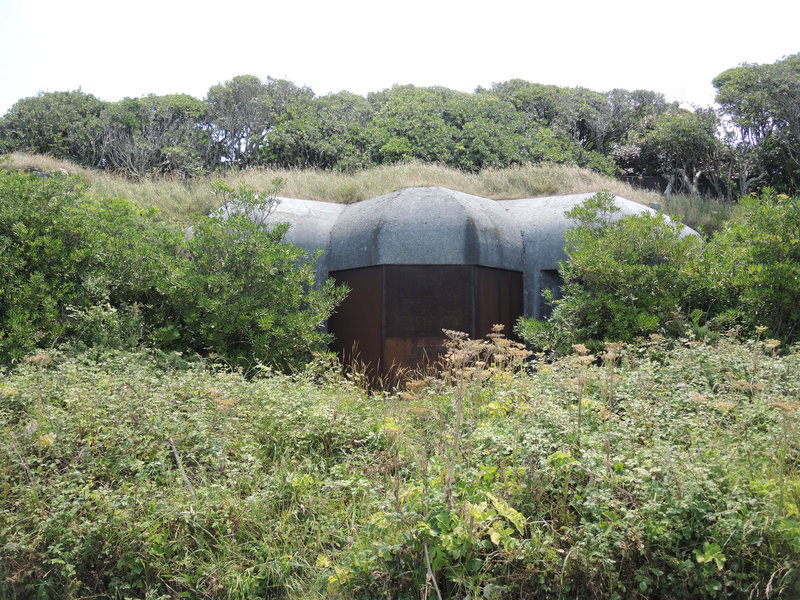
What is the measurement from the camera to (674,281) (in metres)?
8.45

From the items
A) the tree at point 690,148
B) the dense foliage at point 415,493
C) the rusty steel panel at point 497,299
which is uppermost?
the tree at point 690,148

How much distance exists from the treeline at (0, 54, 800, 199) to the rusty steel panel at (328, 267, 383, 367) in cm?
858

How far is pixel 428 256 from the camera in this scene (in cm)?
927

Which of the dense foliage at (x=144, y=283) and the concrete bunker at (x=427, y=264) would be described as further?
the concrete bunker at (x=427, y=264)

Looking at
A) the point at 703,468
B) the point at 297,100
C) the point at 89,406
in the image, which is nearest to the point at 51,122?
the point at 297,100

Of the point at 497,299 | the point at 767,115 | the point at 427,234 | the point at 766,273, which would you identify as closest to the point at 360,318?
the point at 427,234

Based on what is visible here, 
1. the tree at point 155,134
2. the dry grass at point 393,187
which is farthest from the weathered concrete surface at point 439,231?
the tree at point 155,134

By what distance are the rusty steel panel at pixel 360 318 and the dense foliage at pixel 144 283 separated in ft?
1.61

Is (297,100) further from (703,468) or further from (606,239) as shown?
(703,468)

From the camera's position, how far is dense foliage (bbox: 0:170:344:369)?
8039 mm

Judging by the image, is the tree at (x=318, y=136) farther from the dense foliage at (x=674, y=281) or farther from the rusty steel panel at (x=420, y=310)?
the dense foliage at (x=674, y=281)

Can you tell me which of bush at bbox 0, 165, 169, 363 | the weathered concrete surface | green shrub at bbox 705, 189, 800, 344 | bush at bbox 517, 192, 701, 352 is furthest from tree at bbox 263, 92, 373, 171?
green shrub at bbox 705, 189, 800, 344

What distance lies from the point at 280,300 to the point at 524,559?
6116mm

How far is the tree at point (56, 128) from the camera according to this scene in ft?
71.3
